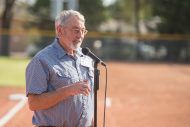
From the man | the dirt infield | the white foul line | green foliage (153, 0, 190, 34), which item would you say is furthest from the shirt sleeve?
green foliage (153, 0, 190, 34)

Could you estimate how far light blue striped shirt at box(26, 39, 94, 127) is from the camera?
3928mm

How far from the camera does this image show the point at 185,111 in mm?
A: 13047

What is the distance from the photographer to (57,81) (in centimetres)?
397

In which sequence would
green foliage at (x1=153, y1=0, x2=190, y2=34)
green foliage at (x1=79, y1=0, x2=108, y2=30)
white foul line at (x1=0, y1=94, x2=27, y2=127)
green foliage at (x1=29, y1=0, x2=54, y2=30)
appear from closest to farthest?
1. white foul line at (x1=0, y1=94, x2=27, y2=127)
2. green foliage at (x1=153, y1=0, x2=190, y2=34)
3. green foliage at (x1=29, y1=0, x2=54, y2=30)
4. green foliage at (x1=79, y1=0, x2=108, y2=30)

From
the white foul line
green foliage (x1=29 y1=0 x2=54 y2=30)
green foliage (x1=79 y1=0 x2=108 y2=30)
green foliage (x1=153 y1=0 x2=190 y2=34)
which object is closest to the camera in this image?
the white foul line

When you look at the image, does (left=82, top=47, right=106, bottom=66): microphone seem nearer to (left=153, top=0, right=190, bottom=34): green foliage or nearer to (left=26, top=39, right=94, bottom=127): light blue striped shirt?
(left=26, top=39, right=94, bottom=127): light blue striped shirt

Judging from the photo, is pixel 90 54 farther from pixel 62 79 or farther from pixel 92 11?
pixel 92 11

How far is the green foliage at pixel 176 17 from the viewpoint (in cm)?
4353

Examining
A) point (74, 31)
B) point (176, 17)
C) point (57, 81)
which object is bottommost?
point (176, 17)

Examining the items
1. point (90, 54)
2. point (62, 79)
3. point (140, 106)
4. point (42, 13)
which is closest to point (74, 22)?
point (90, 54)

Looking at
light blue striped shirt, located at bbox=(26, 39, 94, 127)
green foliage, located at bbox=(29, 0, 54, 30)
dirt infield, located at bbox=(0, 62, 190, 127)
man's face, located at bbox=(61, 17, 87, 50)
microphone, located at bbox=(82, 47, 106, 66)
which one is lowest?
green foliage, located at bbox=(29, 0, 54, 30)

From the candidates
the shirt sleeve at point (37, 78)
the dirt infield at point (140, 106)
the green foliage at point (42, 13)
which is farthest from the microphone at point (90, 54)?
the green foliage at point (42, 13)

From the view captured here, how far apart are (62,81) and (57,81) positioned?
0.04 m

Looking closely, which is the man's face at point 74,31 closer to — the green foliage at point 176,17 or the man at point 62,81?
the man at point 62,81
